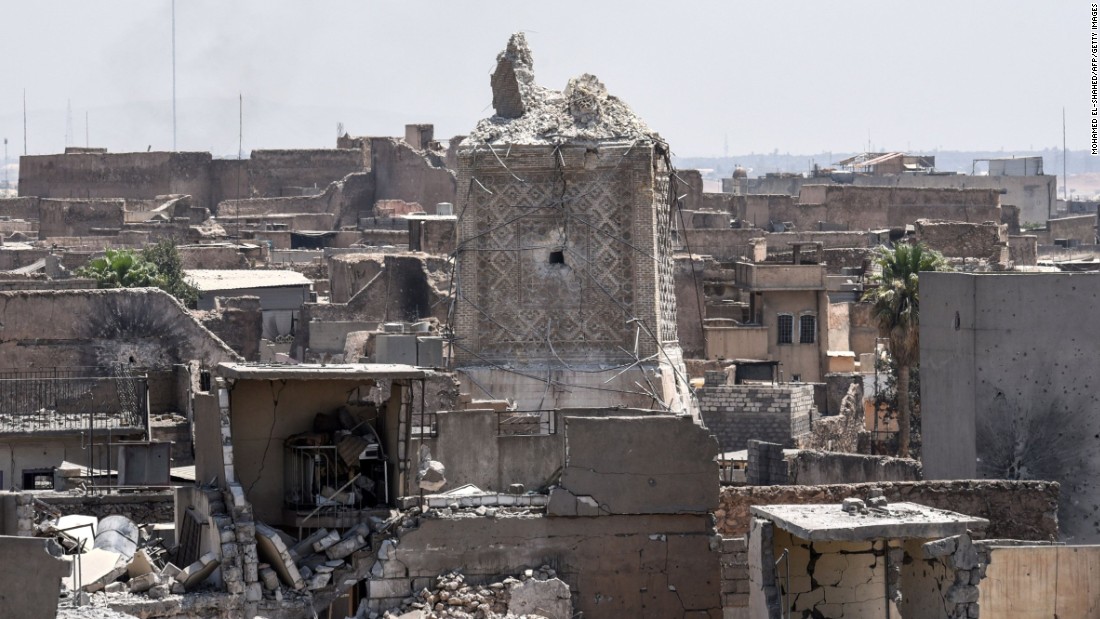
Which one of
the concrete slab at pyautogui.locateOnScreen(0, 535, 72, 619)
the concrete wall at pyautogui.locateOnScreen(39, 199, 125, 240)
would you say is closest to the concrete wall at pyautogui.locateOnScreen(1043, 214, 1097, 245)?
the concrete wall at pyautogui.locateOnScreen(39, 199, 125, 240)

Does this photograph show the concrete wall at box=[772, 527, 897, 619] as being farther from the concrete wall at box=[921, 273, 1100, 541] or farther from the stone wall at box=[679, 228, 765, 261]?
the stone wall at box=[679, 228, 765, 261]

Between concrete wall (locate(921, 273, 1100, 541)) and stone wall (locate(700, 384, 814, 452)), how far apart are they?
30.7 ft

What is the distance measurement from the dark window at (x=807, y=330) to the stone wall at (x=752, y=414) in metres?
10.7

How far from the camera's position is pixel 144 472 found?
25953mm

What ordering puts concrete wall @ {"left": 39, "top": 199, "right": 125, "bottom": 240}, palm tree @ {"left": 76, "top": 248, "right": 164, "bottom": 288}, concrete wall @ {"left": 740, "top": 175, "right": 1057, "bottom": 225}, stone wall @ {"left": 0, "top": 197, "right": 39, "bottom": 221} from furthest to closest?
1. concrete wall @ {"left": 740, "top": 175, "right": 1057, "bottom": 225}
2. stone wall @ {"left": 0, "top": 197, "right": 39, "bottom": 221}
3. concrete wall @ {"left": 39, "top": 199, "right": 125, "bottom": 240}
4. palm tree @ {"left": 76, "top": 248, "right": 164, "bottom": 288}

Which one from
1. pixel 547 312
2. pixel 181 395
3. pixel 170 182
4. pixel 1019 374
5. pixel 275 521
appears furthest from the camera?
pixel 170 182

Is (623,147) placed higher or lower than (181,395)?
higher

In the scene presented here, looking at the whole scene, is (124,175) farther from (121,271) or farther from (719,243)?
(121,271)

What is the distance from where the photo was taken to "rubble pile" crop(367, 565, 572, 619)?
15703 mm

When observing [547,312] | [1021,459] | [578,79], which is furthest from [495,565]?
[578,79]

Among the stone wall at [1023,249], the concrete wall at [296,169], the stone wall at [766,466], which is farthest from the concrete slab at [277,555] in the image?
the concrete wall at [296,169]

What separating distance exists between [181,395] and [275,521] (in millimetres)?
12957

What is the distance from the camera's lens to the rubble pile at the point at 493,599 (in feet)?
51.5

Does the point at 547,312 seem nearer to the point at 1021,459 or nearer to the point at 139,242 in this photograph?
the point at 1021,459
